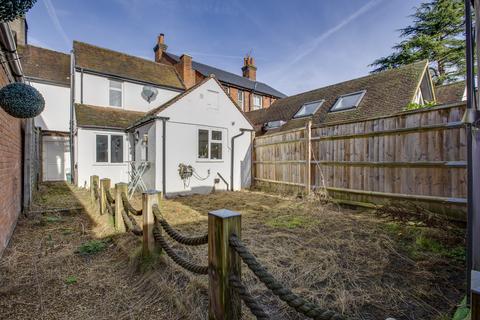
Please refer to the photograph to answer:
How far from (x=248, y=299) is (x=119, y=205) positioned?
339 cm

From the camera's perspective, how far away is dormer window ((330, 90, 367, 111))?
1052 cm

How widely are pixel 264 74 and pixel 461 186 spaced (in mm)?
21671

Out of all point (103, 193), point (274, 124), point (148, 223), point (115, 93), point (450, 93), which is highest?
point (450, 93)

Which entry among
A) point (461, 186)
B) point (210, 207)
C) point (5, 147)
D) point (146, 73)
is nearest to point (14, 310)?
point (5, 147)

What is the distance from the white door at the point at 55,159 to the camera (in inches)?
482

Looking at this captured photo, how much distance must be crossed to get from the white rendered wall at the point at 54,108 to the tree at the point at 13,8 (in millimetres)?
13073

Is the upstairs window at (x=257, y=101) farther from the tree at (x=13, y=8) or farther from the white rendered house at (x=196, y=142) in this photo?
the tree at (x=13, y=8)

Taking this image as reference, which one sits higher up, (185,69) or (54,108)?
(185,69)

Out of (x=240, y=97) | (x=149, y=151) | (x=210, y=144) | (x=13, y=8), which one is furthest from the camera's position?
(x=240, y=97)

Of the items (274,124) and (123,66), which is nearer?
(123,66)

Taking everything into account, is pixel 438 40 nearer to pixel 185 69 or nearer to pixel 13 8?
pixel 185 69

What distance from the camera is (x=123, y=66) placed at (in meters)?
13.4

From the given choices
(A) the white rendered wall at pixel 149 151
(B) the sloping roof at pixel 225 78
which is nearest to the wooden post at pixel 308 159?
(A) the white rendered wall at pixel 149 151

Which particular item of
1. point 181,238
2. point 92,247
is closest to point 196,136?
point 92,247
